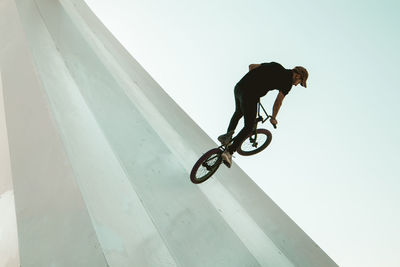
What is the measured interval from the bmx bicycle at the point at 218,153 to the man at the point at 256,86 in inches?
5.3

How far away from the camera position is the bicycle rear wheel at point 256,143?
4680 mm

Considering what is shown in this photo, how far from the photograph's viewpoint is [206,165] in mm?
4281

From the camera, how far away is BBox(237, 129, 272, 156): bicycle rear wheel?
4680 mm

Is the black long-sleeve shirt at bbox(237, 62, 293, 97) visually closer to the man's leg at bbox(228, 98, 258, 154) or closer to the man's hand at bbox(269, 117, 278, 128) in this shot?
the man's leg at bbox(228, 98, 258, 154)

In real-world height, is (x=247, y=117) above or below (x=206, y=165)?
above

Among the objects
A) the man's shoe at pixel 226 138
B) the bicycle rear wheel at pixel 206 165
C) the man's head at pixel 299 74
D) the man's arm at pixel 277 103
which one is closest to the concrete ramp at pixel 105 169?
the bicycle rear wheel at pixel 206 165

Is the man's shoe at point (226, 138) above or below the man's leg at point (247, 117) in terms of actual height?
below

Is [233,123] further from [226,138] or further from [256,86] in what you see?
[256,86]

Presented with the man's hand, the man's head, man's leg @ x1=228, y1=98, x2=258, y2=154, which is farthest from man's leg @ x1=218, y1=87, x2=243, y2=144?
the man's head

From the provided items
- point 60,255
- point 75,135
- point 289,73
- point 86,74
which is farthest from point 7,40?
point 289,73

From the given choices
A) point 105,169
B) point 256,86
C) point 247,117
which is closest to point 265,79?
point 256,86

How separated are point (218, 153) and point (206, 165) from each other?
27 cm

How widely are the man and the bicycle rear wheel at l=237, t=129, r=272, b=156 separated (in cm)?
59

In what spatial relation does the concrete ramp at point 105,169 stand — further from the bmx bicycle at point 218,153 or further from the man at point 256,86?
the man at point 256,86
